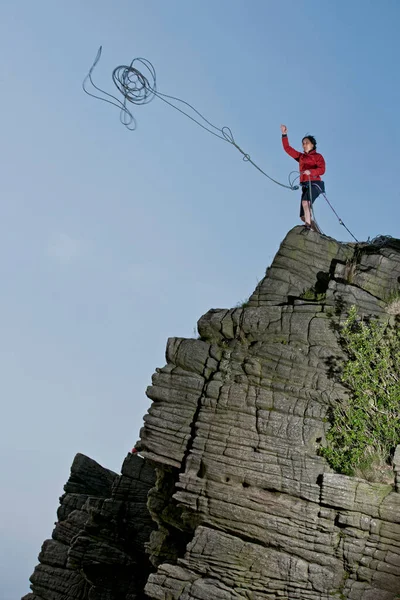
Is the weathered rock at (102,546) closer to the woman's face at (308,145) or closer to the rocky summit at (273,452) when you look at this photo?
the rocky summit at (273,452)

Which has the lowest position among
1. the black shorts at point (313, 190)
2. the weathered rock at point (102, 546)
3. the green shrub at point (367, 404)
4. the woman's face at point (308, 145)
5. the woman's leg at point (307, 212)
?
the weathered rock at point (102, 546)

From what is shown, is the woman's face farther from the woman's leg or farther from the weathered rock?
the weathered rock

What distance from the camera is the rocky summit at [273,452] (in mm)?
15906

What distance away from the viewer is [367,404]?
17.5 metres

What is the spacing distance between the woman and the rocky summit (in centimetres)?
91

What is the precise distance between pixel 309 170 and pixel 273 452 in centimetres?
794

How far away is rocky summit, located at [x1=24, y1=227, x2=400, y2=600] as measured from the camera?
15.9 meters

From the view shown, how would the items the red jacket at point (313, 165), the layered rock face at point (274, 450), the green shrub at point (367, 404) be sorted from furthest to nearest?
the red jacket at point (313, 165) < the green shrub at point (367, 404) < the layered rock face at point (274, 450)

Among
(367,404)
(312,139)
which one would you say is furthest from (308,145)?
(367,404)

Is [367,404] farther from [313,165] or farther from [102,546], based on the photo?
[102,546]

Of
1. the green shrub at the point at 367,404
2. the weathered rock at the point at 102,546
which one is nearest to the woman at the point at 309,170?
the green shrub at the point at 367,404

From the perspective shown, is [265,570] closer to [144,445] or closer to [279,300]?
[144,445]

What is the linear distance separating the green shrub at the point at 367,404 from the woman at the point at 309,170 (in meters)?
3.94

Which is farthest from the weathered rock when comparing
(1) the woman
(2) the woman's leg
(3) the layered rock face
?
(1) the woman
